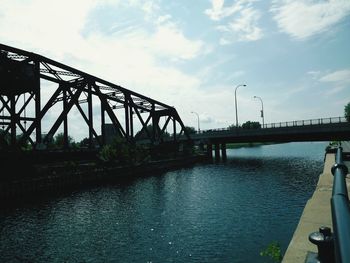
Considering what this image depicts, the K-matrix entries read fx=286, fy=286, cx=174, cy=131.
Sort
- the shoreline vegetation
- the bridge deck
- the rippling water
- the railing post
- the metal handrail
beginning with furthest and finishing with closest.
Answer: the bridge deck
the shoreline vegetation
the rippling water
the railing post
the metal handrail

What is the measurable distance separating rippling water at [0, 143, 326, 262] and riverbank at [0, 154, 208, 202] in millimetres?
5134

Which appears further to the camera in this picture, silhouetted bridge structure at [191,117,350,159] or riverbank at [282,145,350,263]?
silhouetted bridge structure at [191,117,350,159]

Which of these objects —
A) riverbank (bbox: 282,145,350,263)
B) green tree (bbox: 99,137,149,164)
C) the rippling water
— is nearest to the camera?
riverbank (bbox: 282,145,350,263)

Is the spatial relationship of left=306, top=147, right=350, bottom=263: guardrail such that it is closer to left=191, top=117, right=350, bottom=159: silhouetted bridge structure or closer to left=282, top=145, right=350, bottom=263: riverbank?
left=282, top=145, right=350, bottom=263: riverbank

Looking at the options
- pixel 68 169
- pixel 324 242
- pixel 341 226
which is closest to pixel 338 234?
pixel 341 226

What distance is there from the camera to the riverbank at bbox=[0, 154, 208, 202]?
35.2 m

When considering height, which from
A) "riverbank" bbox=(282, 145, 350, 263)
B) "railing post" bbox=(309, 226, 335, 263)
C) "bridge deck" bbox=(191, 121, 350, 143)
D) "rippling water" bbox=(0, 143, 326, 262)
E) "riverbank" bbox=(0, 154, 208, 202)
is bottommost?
"rippling water" bbox=(0, 143, 326, 262)

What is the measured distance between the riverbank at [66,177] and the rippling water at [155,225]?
5.13 m

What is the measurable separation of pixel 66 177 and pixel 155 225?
25.2 metres

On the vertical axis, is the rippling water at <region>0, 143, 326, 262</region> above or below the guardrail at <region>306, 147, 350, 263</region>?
below

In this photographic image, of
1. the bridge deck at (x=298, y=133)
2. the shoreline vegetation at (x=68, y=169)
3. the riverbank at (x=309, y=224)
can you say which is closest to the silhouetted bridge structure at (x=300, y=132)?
the bridge deck at (x=298, y=133)

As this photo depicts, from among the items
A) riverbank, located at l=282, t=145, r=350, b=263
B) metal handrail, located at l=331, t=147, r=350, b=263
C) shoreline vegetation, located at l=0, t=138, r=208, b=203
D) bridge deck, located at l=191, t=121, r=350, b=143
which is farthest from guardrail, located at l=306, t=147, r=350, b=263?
bridge deck, located at l=191, t=121, r=350, b=143

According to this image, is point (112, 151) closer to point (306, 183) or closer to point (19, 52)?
point (19, 52)

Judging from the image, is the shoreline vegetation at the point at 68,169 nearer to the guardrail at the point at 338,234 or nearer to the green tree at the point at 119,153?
the green tree at the point at 119,153
